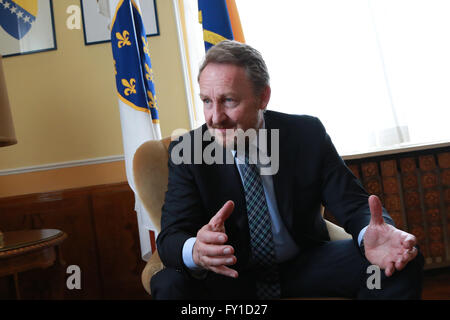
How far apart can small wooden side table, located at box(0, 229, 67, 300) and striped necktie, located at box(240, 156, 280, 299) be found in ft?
3.26

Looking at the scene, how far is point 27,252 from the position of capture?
5.06 ft

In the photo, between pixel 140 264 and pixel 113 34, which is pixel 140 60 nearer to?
pixel 113 34

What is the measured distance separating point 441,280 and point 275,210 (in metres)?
1.61

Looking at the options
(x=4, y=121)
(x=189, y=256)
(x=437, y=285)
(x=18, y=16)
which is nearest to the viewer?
(x=189, y=256)

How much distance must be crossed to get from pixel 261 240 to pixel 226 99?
484 millimetres

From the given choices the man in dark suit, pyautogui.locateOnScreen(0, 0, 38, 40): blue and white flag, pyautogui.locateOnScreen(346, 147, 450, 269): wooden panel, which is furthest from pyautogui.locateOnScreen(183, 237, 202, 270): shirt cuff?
pyautogui.locateOnScreen(0, 0, 38, 40): blue and white flag

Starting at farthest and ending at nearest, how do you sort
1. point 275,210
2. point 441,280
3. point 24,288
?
point 24,288
point 441,280
point 275,210

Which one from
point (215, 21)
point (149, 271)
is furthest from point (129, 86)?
point (149, 271)

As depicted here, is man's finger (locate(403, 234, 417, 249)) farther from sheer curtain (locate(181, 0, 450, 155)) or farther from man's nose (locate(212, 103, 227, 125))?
sheer curtain (locate(181, 0, 450, 155))

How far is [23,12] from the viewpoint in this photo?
2512 millimetres

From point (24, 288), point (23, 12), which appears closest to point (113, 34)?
point (23, 12)

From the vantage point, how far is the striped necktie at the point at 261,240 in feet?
3.76

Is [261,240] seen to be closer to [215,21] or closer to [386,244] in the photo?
[386,244]

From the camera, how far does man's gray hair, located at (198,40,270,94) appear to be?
4.02ft
